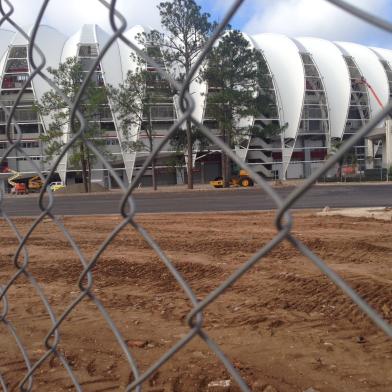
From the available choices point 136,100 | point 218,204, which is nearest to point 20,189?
point 136,100

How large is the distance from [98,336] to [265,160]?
5731cm

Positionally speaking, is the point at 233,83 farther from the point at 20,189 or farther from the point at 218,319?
the point at 218,319

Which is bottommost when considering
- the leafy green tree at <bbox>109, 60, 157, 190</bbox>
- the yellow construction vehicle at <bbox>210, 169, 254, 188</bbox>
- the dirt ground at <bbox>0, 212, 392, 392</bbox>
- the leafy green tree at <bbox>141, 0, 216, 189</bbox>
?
the yellow construction vehicle at <bbox>210, 169, 254, 188</bbox>

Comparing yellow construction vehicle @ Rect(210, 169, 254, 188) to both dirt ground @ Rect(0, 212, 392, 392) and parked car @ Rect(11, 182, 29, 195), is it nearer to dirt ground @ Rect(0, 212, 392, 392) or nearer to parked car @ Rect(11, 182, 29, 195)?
parked car @ Rect(11, 182, 29, 195)

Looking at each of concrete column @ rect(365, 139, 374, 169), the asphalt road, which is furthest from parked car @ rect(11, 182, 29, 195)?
concrete column @ rect(365, 139, 374, 169)

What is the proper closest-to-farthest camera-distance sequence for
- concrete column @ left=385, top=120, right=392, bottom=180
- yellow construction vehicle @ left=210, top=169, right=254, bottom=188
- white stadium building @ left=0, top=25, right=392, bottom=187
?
yellow construction vehicle @ left=210, top=169, right=254, bottom=188 < concrete column @ left=385, top=120, right=392, bottom=180 < white stadium building @ left=0, top=25, right=392, bottom=187

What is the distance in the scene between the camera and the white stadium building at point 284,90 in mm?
57844

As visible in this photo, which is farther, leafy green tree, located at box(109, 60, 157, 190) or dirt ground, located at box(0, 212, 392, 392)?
leafy green tree, located at box(109, 60, 157, 190)

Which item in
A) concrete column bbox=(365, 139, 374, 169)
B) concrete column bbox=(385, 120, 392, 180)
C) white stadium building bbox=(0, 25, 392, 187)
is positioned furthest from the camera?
white stadium building bbox=(0, 25, 392, 187)

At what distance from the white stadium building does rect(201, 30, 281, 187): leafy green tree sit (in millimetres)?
20124

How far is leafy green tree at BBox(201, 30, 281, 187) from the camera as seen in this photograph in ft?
110

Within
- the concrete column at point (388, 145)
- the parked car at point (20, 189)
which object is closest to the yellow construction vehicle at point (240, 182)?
the concrete column at point (388, 145)

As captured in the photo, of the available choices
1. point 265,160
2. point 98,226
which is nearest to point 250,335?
point 98,226

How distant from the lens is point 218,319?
3.96m
